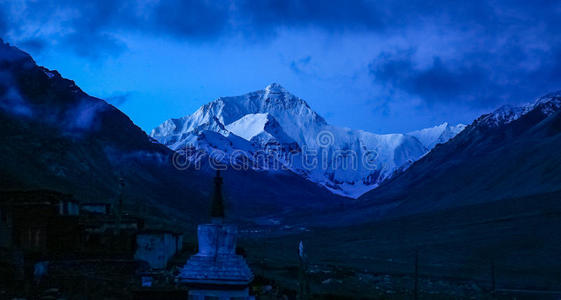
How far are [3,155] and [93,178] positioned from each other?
771 inches

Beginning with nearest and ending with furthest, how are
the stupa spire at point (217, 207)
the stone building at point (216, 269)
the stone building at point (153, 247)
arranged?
the stone building at point (216, 269)
the stupa spire at point (217, 207)
the stone building at point (153, 247)

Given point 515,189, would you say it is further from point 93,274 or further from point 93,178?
point 93,274

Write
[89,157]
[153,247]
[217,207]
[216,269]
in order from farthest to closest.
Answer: [89,157], [153,247], [217,207], [216,269]

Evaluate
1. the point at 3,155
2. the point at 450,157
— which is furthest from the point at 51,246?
the point at 450,157

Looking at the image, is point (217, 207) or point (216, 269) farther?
point (217, 207)

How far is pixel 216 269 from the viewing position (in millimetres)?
7629

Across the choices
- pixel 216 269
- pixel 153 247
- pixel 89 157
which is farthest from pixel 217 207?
pixel 89 157

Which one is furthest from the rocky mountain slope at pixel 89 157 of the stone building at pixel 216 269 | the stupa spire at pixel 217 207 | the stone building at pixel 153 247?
the stone building at pixel 216 269

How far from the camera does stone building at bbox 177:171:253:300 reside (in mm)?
7605

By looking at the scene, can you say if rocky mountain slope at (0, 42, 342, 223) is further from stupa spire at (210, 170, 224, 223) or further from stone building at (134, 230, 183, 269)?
stupa spire at (210, 170, 224, 223)

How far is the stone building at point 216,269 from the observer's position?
7.61m

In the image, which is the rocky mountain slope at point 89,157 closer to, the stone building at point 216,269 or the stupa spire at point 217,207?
the stupa spire at point 217,207

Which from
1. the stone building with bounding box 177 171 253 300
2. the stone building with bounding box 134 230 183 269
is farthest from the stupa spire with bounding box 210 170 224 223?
the stone building with bounding box 134 230 183 269

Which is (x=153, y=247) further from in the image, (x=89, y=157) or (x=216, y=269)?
(x=89, y=157)
